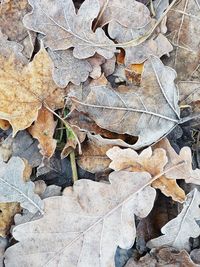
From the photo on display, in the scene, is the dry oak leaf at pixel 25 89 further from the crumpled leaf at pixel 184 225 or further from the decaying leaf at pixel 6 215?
the crumpled leaf at pixel 184 225

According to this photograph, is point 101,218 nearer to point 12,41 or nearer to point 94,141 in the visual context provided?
point 94,141

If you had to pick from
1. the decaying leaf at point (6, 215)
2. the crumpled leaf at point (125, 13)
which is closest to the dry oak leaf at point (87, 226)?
the decaying leaf at point (6, 215)

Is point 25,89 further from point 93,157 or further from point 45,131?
point 93,157

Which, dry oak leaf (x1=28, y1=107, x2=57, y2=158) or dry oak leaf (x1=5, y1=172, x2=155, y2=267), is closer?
dry oak leaf (x1=5, y1=172, x2=155, y2=267)

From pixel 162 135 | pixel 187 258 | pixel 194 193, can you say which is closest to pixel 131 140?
pixel 162 135

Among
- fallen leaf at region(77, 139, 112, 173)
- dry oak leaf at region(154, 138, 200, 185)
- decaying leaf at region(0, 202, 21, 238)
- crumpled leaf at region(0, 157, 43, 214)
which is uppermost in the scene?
dry oak leaf at region(154, 138, 200, 185)

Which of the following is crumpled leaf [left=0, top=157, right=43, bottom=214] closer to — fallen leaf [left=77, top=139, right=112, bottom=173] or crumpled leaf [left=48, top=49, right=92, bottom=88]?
fallen leaf [left=77, top=139, right=112, bottom=173]

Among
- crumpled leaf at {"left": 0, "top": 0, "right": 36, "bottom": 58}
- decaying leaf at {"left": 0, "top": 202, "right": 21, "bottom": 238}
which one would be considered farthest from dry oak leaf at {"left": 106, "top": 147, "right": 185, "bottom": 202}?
crumpled leaf at {"left": 0, "top": 0, "right": 36, "bottom": 58}

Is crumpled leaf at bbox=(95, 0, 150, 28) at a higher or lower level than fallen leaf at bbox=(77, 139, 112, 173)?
higher
